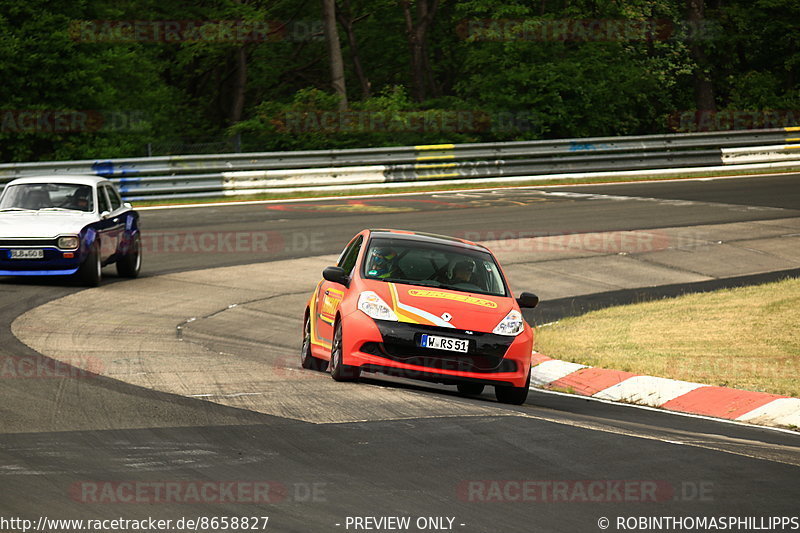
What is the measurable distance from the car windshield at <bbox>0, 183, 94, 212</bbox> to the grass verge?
7076 mm

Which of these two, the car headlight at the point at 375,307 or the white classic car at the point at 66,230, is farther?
the white classic car at the point at 66,230

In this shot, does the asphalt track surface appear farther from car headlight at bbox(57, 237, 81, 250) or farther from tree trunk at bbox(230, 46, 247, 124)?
tree trunk at bbox(230, 46, 247, 124)

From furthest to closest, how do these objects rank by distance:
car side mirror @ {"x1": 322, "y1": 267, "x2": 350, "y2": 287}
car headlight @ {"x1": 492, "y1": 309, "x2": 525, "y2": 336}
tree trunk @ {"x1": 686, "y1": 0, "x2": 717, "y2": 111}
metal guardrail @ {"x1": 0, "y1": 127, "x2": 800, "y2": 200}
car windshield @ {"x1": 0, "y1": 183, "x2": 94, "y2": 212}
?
1. tree trunk @ {"x1": 686, "y1": 0, "x2": 717, "y2": 111}
2. metal guardrail @ {"x1": 0, "y1": 127, "x2": 800, "y2": 200}
3. car windshield @ {"x1": 0, "y1": 183, "x2": 94, "y2": 212}
4. car side mirror @ {"x1": 322, "y1": 267, "x2": 350, "y2": 287}
5. car headlight @ {"x1": 492, "y1": 309, "x2": 525, "y2": 336}

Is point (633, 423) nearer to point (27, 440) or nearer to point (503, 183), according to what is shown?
point (27, 440)

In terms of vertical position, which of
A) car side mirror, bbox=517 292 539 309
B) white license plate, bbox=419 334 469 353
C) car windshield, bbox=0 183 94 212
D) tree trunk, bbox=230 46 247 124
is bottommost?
white license plate, bbox=419 334 469 353

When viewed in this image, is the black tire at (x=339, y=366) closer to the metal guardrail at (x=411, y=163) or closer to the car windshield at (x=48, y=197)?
the car windshield at (x=48, y=197)

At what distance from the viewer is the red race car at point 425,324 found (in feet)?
32.4

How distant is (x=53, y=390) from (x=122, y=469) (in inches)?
110

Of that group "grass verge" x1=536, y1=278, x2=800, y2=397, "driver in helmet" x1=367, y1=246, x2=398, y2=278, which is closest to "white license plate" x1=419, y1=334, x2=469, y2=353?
"driver in helmet" x1=367, y1=246, x2=398, y2=278

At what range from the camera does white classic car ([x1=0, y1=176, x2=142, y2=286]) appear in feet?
51.1

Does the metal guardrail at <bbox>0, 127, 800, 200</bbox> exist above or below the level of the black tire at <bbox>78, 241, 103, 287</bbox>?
above

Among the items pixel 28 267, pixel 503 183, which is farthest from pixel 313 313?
pixel 503 183

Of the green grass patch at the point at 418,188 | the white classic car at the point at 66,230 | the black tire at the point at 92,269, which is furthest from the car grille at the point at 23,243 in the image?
the green grass patch at the point at 418,188

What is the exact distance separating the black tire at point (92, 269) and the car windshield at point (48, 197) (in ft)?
2.67
